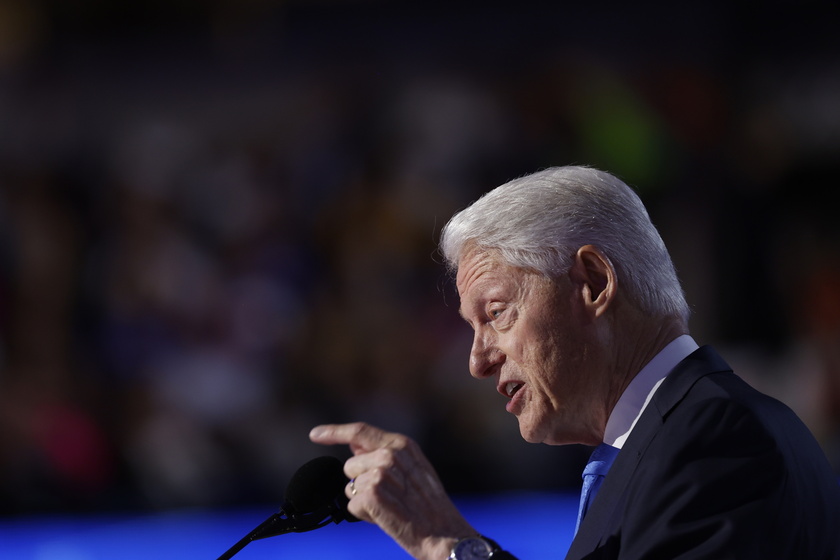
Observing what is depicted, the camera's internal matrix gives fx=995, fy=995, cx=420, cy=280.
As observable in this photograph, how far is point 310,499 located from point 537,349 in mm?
392

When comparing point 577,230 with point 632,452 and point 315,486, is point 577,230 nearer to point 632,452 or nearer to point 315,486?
point 632,452

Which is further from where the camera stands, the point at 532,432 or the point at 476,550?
the point at 532,432

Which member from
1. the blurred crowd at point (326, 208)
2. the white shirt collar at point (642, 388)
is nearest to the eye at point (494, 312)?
the white shirt collar at point (642, 388)

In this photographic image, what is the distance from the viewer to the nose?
152 cm

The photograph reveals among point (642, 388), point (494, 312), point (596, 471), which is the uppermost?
point (494, 312)

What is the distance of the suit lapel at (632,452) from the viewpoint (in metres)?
1.29

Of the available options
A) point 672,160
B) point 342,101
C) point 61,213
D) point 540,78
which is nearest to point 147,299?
point 61,213

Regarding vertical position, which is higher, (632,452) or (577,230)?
(577,230)

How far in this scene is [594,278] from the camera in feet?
4.73

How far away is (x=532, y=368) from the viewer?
1.47 m

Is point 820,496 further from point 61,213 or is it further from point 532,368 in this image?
point 61,213

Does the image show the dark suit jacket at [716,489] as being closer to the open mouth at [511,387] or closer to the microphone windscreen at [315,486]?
the open mouth at [511,387]

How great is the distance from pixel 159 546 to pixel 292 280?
1730 mm

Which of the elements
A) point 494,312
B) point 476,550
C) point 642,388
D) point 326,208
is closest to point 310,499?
point 476,550
